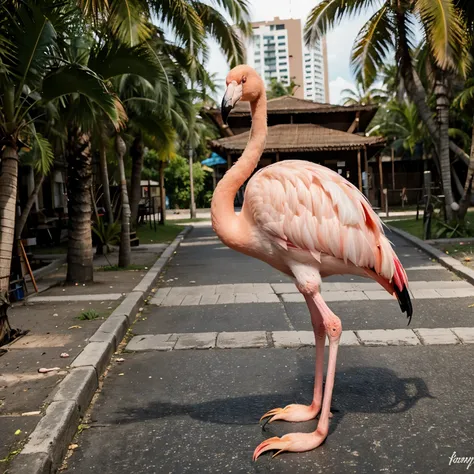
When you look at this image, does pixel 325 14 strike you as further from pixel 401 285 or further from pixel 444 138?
pixel 401 285

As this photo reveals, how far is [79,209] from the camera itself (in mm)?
9477

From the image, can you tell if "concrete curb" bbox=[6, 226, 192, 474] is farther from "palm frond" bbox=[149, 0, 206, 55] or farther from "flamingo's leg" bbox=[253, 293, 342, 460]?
"palm frond" bbox=[149, 0, 206, 55]

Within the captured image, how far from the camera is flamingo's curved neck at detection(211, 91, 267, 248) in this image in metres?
3.63

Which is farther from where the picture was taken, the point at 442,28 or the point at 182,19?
the point at 182,19

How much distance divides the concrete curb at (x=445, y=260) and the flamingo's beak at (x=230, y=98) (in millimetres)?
6516

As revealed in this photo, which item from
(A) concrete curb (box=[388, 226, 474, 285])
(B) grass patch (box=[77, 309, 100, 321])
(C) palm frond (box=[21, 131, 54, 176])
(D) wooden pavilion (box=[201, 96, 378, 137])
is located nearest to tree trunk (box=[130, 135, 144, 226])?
(D) wooden pavilion (box=[201, 96, 378, 137])

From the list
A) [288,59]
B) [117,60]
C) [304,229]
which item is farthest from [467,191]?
[288,59]

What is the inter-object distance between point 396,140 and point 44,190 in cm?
2483

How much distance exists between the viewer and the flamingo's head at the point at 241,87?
11.5 feet

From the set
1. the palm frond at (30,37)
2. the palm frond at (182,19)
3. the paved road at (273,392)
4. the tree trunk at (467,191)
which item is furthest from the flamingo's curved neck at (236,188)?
the tree trunk at (467,191)

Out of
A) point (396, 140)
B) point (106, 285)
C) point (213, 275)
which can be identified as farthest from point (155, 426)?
point (396, 140)

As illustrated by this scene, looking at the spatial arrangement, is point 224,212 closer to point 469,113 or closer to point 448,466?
point 448,466

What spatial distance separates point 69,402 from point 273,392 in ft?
5.20

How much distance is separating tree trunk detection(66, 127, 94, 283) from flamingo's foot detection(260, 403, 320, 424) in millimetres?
6409
